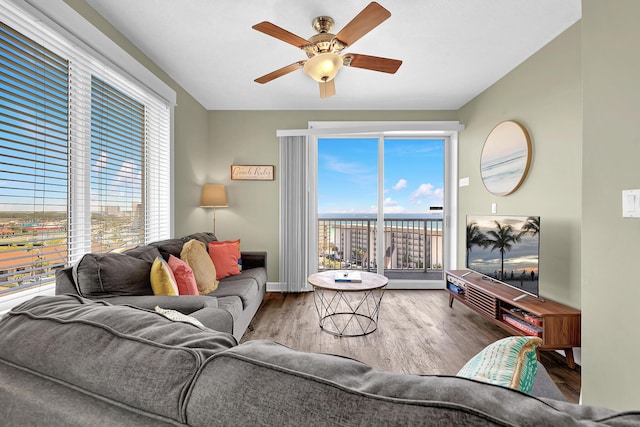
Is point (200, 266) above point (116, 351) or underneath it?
underneath

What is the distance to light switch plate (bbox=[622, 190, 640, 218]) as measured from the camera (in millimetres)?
1201

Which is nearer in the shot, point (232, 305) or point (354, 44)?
Answer: point (232, 305)

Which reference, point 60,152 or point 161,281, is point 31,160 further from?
point 161,281

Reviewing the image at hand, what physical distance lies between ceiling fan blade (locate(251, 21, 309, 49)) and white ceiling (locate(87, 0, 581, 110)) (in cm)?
28

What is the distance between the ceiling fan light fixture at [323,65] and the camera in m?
2.20

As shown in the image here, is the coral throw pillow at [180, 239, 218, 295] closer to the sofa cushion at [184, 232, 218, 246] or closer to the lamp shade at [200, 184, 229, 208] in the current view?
the sofa cushion at [184, 232, 218, 246]

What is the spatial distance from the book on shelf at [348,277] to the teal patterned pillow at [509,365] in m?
2.05

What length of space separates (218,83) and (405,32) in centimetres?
212

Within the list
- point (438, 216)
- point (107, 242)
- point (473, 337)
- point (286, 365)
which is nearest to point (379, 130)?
point (438, 216)

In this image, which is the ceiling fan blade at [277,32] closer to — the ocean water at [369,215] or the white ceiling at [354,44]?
the white ceiling at [354,44]

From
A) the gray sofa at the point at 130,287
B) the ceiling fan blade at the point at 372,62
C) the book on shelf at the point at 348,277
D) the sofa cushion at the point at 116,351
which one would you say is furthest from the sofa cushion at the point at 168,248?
the ceiling fan blade at the point at 372,62

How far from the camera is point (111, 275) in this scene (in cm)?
188

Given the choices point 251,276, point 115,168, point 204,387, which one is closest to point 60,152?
point 115,168

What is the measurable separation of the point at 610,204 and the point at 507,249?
1.51m
